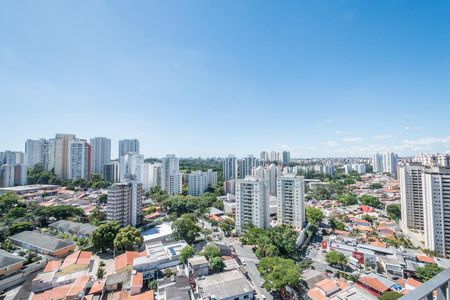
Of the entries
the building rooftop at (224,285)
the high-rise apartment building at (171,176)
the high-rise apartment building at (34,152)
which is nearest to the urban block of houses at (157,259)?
the building rooftop at (224,285)

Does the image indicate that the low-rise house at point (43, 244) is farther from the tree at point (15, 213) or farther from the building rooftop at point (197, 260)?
the building rooftop at point (197, 260)

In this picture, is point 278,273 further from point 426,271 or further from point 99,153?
point 99,153

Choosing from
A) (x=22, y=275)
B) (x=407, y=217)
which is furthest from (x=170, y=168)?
(x=407, y=217)

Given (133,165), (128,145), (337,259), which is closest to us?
(337,259)

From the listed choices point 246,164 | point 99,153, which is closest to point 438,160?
point 246,164

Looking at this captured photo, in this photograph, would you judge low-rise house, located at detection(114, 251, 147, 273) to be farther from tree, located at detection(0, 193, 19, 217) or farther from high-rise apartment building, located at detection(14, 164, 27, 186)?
high-rise apartment building, located at detection(14, 164, 27, 186)

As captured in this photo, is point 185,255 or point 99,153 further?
point 99,153
